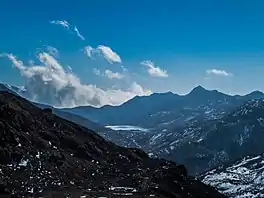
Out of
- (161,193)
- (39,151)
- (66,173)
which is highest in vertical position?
(39,151)

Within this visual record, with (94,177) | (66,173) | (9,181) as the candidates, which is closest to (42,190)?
(9,181)

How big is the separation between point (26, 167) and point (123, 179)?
4650 centimetres

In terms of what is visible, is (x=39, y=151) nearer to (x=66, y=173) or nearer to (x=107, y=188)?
(x=66, y=173)

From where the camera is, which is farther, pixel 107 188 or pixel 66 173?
pixel 66 173

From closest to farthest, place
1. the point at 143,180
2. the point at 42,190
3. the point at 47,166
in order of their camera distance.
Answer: the point at 42,190
the point at 47,166
the point at 143,180

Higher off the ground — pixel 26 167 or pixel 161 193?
pixel 26 167

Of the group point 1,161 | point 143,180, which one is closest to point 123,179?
point 143,180

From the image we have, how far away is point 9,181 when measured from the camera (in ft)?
488

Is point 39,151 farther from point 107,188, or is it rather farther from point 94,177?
point 107,188

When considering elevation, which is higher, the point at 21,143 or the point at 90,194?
the point at 21,143

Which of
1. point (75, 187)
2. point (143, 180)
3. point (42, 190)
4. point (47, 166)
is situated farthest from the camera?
point (143, 180)

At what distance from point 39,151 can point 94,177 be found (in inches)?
1083

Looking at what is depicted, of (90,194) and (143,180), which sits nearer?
(90,194)

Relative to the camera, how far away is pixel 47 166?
588 feet
